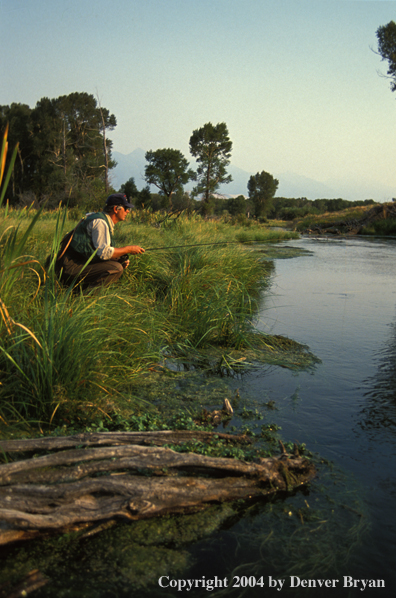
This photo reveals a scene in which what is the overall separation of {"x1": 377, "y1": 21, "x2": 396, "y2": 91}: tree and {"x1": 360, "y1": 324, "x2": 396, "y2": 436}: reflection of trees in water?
69.9ft

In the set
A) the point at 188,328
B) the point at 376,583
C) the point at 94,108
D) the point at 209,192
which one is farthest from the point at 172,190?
the point at 376,583

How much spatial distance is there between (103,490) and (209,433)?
719mm

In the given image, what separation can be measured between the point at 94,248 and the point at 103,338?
161cm

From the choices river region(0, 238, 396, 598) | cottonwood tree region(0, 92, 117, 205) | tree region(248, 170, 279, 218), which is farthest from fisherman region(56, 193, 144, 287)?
tree region(248, 170, 279, 218)

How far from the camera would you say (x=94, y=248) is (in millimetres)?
4254

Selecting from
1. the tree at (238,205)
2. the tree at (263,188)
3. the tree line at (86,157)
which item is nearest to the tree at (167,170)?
the tree line at (86,157)

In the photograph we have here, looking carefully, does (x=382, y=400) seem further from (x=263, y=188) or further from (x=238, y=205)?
(x=263, y=188)

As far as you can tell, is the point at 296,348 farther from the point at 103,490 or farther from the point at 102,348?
the point at 103,490

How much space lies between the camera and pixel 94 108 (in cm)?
3538

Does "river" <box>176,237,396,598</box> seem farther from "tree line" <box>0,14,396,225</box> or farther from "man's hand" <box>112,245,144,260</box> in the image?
"tree line" <box>0,14,396,225</box>

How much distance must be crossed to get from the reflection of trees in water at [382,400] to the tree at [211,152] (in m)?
39.2

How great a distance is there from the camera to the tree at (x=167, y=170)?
1816 inches

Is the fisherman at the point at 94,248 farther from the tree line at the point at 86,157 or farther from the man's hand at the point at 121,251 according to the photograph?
the tree line at the point at 86,157

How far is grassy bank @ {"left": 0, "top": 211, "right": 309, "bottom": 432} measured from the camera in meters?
2.35
